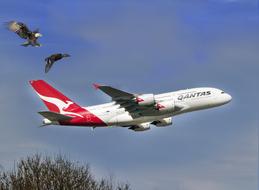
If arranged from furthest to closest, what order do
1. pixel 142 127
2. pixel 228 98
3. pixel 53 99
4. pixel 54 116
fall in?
pixel 53 99 < pixel 142 127 < pixel 228 98 < pixel 54 116

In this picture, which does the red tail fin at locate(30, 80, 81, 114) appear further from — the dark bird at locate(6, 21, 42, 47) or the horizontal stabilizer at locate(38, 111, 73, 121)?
the dark bird at locate(6, 21, 42, 47)

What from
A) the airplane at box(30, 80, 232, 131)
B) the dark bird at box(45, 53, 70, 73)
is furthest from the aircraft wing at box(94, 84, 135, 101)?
the dark bird at box(45, 53, 70, 73)

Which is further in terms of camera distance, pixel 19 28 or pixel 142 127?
pixel 142 127

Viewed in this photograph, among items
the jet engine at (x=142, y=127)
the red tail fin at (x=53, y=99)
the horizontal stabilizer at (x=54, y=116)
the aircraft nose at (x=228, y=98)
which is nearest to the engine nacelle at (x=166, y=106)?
the jet engine at (x=142, y=127)

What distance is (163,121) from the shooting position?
293 ft

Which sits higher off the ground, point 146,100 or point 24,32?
point 146,100

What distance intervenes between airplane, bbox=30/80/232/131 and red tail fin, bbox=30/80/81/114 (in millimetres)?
274

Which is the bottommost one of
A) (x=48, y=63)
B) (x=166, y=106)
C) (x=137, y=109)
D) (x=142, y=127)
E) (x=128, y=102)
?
(x=48, y=63)

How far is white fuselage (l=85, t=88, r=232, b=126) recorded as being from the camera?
82.8 metres

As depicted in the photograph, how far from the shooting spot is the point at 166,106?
82.2 meters

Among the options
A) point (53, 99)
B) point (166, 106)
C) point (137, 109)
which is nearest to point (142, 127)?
point (137, 109)

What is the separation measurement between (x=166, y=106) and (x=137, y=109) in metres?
4.34

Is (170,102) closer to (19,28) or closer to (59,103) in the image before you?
(59,103)

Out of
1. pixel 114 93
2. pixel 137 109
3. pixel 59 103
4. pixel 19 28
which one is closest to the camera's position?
pixel 19 28
